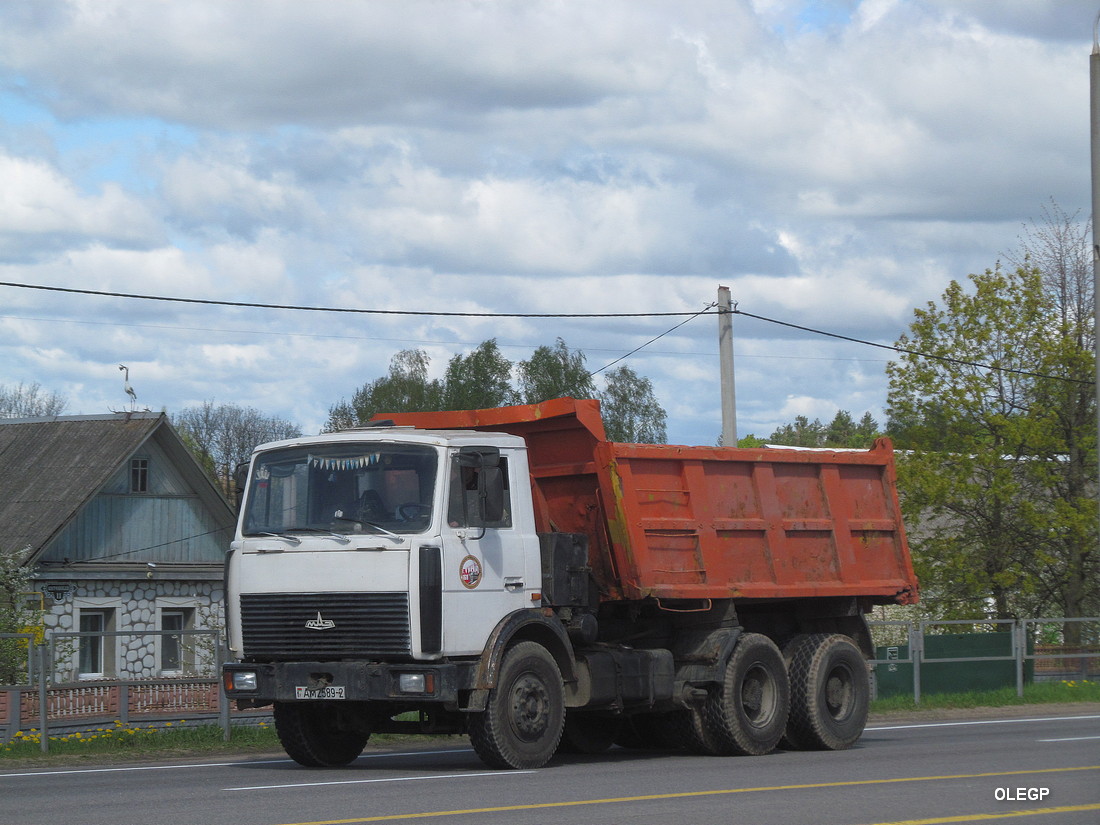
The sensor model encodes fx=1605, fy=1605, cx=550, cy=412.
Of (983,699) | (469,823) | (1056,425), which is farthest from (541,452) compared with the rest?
(1056,425)

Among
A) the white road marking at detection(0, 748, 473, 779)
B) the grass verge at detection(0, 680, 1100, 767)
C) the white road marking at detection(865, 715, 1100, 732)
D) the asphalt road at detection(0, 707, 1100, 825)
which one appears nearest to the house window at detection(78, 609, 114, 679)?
the grass verge at detection(0, 680, 1100, 767)

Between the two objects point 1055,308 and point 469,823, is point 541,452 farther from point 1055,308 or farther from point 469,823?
point 1055,308

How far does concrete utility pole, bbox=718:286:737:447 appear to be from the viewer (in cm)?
2639

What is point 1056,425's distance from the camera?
120 ft

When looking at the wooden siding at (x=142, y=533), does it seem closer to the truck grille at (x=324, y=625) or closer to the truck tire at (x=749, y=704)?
the truck grille at (x=324, y=625)

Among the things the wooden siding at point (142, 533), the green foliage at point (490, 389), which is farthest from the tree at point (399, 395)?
the wooden siding at point (142, 533)

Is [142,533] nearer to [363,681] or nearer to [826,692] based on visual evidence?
[826,692]

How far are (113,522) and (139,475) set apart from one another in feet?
4.29

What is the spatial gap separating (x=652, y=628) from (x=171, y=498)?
21.0 meters

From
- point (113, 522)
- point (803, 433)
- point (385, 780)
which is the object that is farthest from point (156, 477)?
point (803, 433)

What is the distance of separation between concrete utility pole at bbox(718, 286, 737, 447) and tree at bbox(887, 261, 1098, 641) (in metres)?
10.6

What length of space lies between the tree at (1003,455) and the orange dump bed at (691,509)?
20.5 meters

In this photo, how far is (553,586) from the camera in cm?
1386

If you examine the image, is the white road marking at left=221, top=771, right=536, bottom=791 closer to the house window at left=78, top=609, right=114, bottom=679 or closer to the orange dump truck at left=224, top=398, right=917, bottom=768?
the orange dump truck at left=224, top=398, right=917, bottom=768
